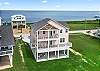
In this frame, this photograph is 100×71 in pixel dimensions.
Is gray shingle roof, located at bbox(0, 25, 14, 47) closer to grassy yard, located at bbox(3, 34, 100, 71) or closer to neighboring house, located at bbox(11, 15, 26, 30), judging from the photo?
grassy yard, located at bbox(3, 34, 100, 71)

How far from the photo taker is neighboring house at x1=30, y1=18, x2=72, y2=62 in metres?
30.3

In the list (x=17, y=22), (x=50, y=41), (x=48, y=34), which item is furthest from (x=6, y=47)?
(x=17, y=22)

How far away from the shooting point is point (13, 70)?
25844 mm

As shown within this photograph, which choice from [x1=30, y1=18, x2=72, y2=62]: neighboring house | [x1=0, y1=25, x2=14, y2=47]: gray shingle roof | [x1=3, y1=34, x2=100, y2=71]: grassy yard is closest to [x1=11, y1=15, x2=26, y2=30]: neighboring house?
[x1=3, y1=34, x2=100, y2=71]: grassy yard

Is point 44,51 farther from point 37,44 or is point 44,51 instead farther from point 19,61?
point 19,61

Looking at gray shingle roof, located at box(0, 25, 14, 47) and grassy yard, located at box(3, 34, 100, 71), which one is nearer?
grassy yard, located at box(3, 34, 100, 71)

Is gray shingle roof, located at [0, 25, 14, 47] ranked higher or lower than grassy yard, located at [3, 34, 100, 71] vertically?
higher

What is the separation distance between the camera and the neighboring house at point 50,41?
3031 centimetres

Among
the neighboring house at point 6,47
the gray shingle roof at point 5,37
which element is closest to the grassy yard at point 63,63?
the neighboring house at point 6,47

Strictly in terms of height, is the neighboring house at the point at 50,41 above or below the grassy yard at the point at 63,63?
above

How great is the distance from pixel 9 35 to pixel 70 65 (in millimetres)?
10232

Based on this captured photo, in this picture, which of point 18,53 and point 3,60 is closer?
point 3,60

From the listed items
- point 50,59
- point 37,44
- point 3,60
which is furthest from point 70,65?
point 3,60

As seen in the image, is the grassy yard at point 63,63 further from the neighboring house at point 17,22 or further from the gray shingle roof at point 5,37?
the neighboring house at point 17,22
